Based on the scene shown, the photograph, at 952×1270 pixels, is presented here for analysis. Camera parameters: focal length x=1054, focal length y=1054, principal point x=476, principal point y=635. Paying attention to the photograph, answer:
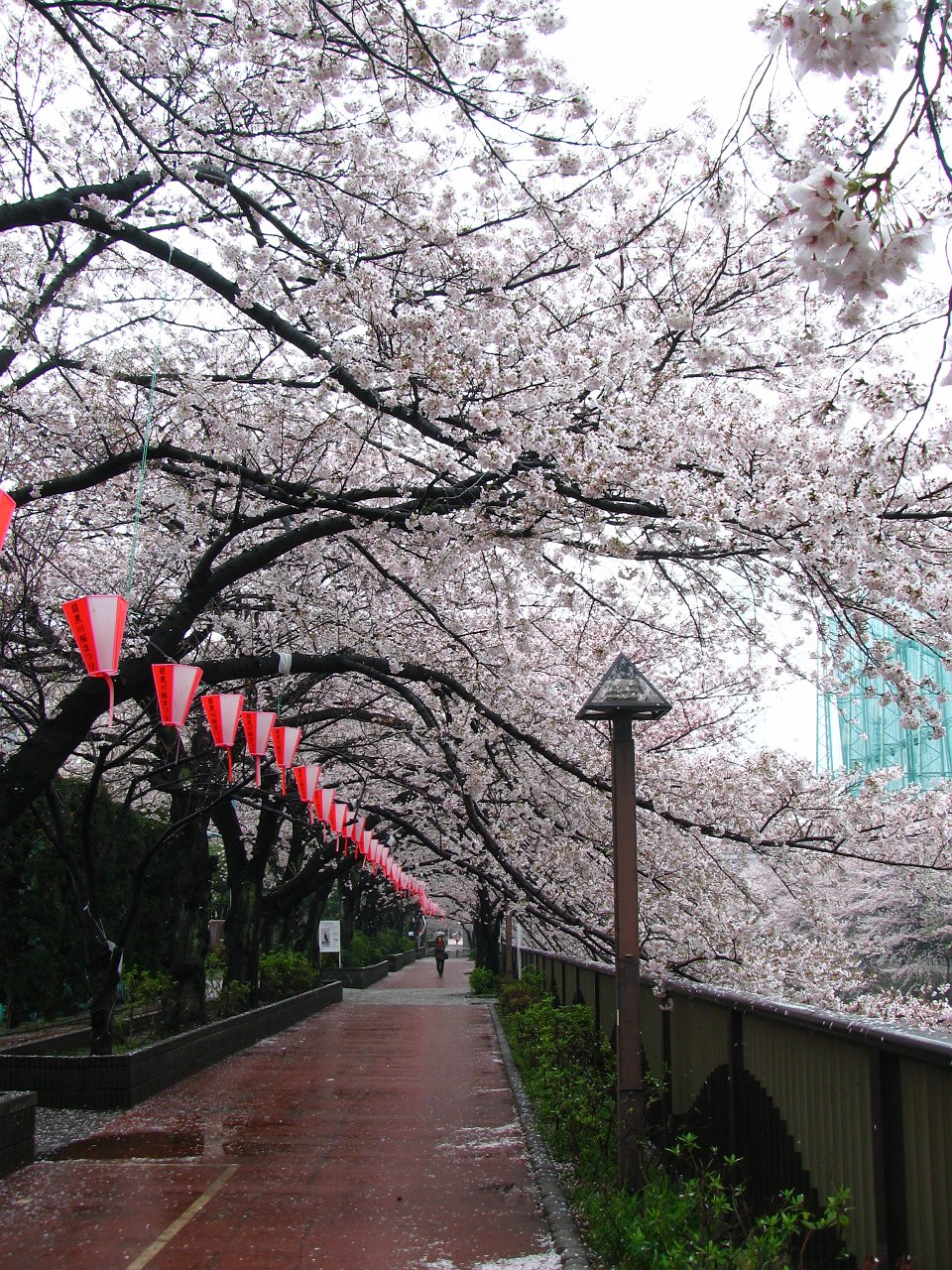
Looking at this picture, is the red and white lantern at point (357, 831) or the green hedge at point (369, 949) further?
the green hedge at point (369, 949)

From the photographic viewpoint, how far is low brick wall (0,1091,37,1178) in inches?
302

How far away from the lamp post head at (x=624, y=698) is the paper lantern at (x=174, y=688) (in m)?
3.00

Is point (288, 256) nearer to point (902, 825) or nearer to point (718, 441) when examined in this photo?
point (718, 441)

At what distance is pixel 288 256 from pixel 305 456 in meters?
2.49

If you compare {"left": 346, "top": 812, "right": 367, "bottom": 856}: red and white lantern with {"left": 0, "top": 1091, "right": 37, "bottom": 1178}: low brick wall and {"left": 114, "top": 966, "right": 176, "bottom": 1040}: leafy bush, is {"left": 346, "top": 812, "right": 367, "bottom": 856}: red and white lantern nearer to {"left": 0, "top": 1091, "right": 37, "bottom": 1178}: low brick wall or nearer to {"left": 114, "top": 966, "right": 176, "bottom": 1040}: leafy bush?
{"left": 114, "top": 966, "right": 176, "bottom": 1040}: leafy bush

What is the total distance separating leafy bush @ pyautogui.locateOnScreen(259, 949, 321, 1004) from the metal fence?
52.3 feet

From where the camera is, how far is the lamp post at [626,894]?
625 centimetres

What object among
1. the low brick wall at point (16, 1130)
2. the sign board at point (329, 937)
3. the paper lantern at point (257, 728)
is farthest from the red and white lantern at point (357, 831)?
the sign board at point (329, 937)

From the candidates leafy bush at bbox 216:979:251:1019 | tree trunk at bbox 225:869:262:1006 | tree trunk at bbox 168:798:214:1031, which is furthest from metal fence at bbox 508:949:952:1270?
tree trunk at bbox 225:869:262:1006

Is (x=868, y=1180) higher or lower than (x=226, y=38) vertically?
lower

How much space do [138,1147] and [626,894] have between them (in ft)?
16.5

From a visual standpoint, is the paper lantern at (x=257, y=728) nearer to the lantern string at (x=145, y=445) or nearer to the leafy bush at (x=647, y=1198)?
the lantern string at (x=145, y=445)

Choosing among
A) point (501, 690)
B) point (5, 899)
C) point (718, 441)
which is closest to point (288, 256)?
point (718, 441)

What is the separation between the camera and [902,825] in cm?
1134
